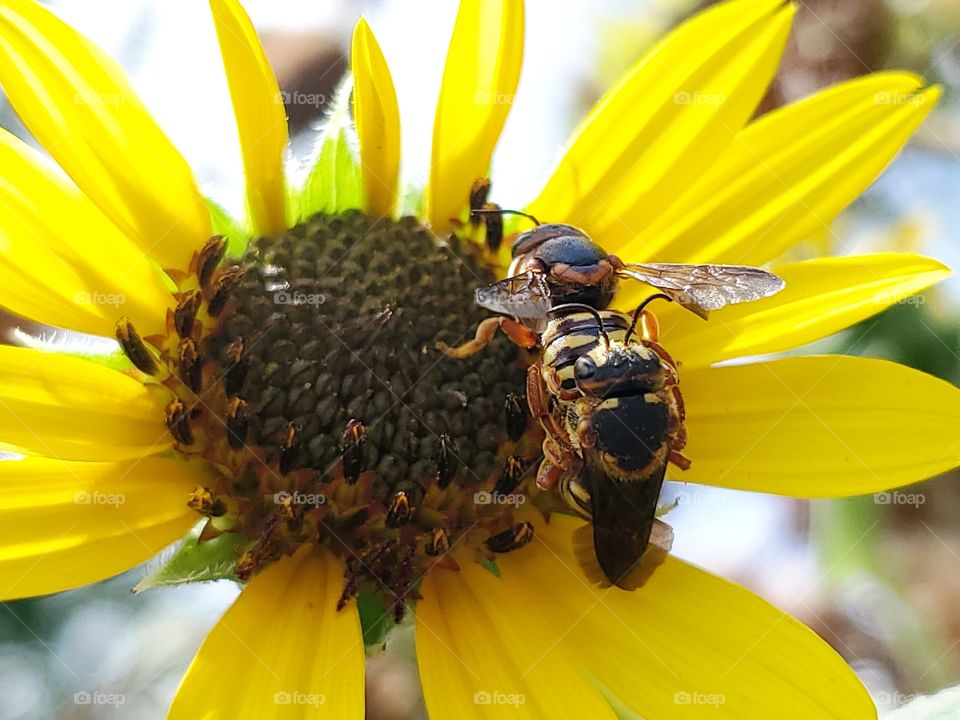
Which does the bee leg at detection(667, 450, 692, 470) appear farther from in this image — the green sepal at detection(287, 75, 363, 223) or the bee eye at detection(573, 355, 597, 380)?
the green sepal at detection(287, 75, 363, 223)

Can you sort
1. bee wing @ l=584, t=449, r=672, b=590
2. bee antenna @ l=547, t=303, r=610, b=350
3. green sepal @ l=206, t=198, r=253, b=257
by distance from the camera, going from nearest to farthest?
bee wing @ l=584, t=449, r=672, b=590 < bee antenna @ l=547, t=303, r=610, b=350 < green sepal @ l=206, t=198, r=253, b=257

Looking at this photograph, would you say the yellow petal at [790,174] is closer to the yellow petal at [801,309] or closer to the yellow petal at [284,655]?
the yellow petal at [801,309]

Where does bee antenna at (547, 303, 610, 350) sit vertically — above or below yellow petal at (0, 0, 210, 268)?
below

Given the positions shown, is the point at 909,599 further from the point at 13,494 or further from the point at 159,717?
the point at 13,494

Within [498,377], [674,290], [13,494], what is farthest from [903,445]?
[13,494]

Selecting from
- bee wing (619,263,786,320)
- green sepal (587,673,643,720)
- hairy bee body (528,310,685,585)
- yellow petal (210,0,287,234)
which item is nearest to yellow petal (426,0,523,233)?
yellow petal (210,0,287,234)

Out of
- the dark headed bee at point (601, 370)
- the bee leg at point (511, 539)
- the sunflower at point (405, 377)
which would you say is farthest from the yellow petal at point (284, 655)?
the dark headed bee at point (601, 370)
